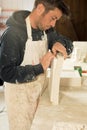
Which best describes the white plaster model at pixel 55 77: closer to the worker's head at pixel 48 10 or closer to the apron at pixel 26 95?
the apron at pixel 26 95

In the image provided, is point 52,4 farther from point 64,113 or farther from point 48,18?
point 64,113

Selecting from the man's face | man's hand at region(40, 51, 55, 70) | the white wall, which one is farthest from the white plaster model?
the white wall

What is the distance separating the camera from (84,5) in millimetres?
3160

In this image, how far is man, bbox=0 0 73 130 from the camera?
1.15 metres

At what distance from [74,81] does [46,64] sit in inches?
16.2

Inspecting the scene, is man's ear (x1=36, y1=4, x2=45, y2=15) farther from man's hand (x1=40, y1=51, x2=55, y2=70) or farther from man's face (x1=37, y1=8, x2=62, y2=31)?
man's hand (x1=40, y1=51, x2=55, y2=70)

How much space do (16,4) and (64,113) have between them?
6.92 feet

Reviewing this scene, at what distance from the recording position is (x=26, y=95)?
1.29m

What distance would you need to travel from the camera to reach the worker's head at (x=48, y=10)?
119 cm

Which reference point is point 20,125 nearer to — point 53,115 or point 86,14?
point 53,115

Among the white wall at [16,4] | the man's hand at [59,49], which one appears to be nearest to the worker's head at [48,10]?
the man's hand at [59,49]

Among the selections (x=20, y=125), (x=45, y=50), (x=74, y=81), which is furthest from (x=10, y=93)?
(x=74, y=81)

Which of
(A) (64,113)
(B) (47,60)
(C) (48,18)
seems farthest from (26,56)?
(A) (64,113)

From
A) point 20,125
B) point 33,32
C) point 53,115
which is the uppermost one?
point 33,32
